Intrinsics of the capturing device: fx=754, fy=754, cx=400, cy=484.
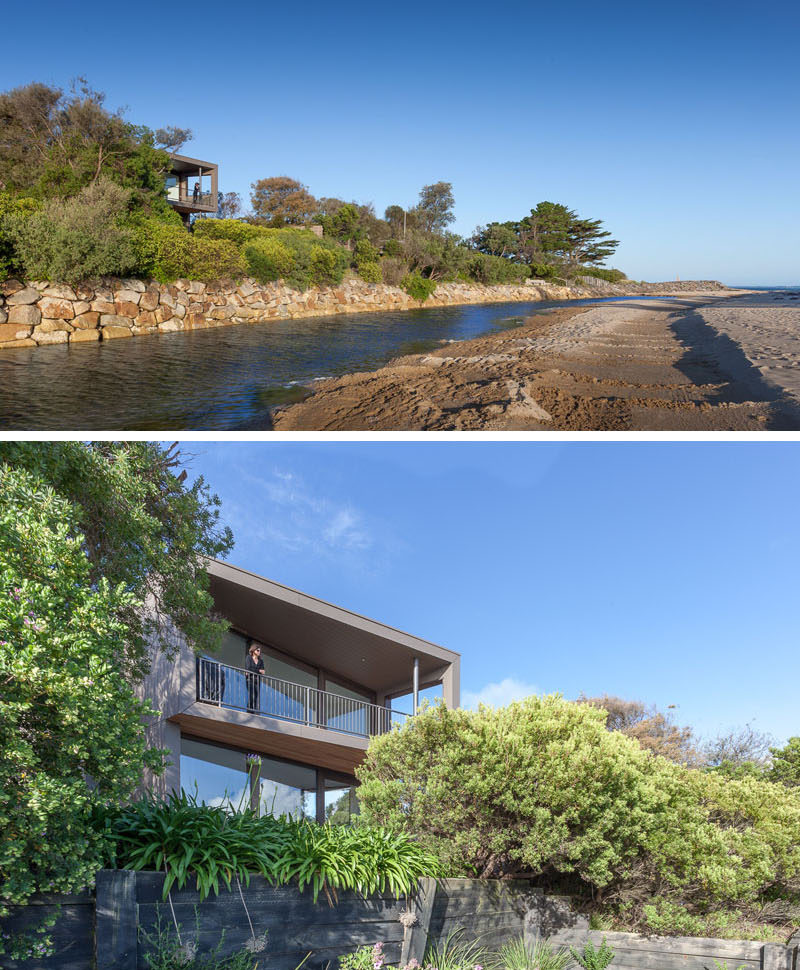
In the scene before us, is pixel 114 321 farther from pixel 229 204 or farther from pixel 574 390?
pixel 229 204

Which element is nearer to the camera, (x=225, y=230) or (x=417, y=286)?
(x=225, y=230)

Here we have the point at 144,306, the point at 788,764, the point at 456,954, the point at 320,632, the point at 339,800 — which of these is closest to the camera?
the point at 456,954

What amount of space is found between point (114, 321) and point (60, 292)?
133cm

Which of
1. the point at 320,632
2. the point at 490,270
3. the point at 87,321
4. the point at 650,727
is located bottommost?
the point at 650,727

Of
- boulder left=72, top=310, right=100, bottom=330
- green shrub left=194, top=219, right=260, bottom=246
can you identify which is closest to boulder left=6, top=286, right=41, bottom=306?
boulder left=72, top=310, right=100, bottom=330

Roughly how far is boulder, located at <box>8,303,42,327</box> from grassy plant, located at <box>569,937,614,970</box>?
15329 millimetres

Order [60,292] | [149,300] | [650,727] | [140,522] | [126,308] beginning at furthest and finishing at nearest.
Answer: [650,727], [149,300], [126,308], [60,292], [140,522]

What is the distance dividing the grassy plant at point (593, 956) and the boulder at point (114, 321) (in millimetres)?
15947

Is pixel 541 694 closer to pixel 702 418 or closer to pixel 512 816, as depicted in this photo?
pixel 512 816

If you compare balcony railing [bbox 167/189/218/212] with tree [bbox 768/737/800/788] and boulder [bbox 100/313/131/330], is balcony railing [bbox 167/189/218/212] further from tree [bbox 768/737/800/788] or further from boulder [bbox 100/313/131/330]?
tree [bbox 768/737/800/788]

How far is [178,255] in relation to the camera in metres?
21.1

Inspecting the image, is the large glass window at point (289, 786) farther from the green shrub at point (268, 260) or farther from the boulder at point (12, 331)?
the green shrub at point (268, 260)

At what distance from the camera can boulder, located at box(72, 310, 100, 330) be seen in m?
17.1

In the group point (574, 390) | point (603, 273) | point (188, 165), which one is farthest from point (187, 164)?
point (603, 273)
